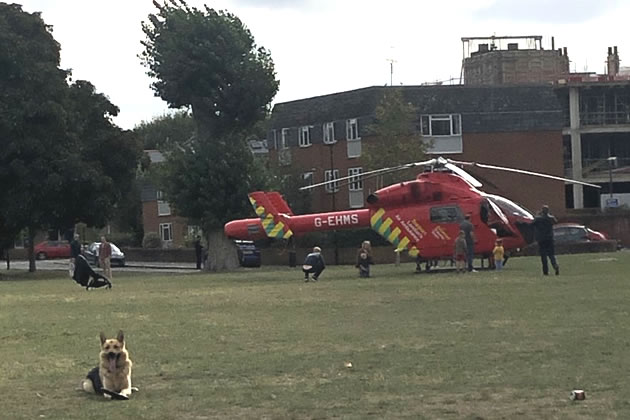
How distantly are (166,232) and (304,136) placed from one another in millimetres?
19349

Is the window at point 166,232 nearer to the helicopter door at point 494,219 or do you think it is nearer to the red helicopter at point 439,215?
the red helicopter at point 439,215

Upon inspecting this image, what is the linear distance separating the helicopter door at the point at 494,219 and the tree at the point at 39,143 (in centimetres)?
1944

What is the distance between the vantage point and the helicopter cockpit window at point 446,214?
39250 millimetres

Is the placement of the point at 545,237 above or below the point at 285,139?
below

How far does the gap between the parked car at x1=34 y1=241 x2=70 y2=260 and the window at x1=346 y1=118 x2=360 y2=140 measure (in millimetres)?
24627

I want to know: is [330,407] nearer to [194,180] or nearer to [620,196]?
[194,180]

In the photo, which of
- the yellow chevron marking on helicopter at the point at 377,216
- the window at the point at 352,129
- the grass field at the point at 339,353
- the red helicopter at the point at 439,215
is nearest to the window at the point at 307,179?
the window at the point at 352,129

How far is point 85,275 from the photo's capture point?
34.7 metres

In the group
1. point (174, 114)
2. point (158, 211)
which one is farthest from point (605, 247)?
point (174, 114)

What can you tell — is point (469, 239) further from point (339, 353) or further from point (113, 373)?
point (113, 373)

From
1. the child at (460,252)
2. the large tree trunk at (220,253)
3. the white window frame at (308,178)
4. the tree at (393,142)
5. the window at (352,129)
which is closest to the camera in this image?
the child at (460,252)

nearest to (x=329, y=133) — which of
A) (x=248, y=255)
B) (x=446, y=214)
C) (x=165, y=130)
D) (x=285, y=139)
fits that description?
(x=285, y=139)

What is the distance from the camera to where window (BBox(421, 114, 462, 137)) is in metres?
77.2

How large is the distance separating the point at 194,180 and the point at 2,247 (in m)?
10.1
